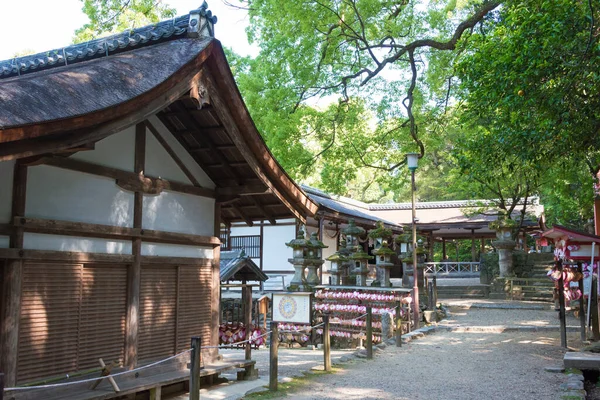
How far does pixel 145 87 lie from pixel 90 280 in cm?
290

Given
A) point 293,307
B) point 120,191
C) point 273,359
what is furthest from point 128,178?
point 293,307

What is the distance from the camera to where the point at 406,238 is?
21625mm

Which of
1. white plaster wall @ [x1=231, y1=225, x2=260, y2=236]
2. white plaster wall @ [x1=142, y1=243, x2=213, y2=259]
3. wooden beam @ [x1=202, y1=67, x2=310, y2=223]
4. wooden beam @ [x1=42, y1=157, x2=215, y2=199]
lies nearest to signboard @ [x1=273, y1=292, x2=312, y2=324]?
white plaster wall @ [x1=142, y1=243, x2=213, y2=259]

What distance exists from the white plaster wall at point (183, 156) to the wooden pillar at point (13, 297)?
2294 mm

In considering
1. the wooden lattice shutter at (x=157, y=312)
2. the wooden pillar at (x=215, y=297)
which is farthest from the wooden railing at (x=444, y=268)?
the wooden lattice shutter at (x=157, y=312)

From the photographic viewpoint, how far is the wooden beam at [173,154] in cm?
865

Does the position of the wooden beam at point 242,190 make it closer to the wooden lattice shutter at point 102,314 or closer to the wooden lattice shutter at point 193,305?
the wooden lattice shutter at point 193,305

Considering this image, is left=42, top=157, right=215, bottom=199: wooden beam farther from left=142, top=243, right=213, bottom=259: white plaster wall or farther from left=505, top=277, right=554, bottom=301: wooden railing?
left=505, top=277, right=554, bottom=301: wooden railing

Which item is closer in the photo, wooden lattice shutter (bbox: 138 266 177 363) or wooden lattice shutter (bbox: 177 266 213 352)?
wooden lattice shutter (bbox: 138 266 177 363)

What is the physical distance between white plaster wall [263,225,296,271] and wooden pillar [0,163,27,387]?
58.9 feet

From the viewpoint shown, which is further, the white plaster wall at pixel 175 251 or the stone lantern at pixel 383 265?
the stone lantern at pixel 383 265

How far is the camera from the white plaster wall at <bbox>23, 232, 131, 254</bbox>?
21.7ft

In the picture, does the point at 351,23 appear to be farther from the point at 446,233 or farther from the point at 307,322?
the point at 446,233

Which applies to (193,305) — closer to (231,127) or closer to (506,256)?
(231,127)
